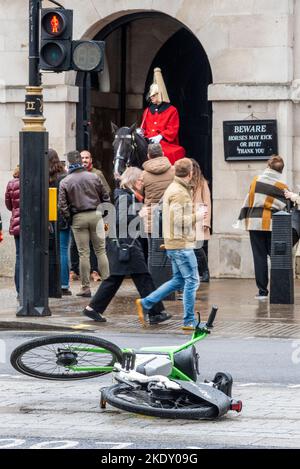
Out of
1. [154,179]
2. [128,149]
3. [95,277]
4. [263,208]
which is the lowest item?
[95,277]

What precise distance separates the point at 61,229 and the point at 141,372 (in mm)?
9254

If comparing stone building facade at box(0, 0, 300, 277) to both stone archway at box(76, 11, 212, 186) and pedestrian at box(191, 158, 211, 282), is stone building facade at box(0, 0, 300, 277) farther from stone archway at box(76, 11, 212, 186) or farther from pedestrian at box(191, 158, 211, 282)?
pedestrian at box(191, 158, 211, 282)

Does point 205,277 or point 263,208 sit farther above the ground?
point 263,208

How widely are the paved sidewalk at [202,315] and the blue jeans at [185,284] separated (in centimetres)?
24

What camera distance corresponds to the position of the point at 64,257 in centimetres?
1850

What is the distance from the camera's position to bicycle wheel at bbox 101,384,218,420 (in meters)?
8.90

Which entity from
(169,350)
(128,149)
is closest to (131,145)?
(128,149)

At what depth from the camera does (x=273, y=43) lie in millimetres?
20391

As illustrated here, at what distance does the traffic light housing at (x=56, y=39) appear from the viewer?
15.1 meters

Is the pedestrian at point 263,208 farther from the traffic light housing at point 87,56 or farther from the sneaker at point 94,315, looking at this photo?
the traffic light housing at point 87,56

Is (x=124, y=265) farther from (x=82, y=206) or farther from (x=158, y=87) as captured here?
(x=158, y=87)

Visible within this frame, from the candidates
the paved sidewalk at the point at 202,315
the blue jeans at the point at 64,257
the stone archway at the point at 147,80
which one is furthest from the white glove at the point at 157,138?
the blue jeans at the point at 64,257

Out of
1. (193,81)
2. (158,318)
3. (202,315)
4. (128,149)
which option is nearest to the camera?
(158,318)
